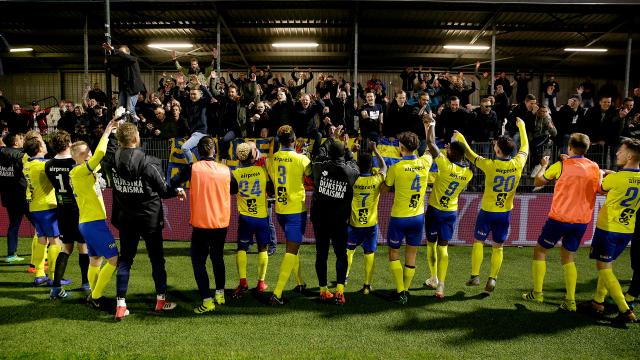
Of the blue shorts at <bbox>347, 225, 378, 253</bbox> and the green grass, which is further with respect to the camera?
the blue shorts at <bbox>347, 225, 378, 253</bbox>

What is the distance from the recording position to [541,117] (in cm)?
1104

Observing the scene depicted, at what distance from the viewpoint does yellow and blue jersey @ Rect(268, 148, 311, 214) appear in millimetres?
6008

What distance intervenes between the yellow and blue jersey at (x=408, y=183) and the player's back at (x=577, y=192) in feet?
5.83

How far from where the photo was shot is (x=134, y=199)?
5285mm

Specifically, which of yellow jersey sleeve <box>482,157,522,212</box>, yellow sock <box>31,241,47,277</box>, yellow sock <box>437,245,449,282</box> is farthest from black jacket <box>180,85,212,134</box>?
yellow jersey sleeve <box>482,157,522,212</box>

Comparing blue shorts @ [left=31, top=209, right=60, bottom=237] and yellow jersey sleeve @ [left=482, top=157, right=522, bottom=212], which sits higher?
yellow jersey sleeve @ [left=482, top=157, right=522, bottom=212]

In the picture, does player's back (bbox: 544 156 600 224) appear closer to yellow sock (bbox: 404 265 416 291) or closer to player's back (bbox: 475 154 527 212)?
player's back (bbox: 475 154 527 212)

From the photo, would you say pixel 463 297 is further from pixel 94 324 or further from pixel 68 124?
pixel 68 124

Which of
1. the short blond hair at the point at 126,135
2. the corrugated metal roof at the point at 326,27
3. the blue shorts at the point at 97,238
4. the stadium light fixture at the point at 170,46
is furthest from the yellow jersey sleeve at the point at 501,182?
the stadium light fixture at the point at 170,46

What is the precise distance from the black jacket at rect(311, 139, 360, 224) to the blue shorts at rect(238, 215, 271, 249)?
89 cm

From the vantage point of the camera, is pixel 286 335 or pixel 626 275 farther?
pixel 626 275

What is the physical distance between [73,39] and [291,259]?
17.2 metres

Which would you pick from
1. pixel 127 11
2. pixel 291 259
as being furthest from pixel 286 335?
pixel 127 11

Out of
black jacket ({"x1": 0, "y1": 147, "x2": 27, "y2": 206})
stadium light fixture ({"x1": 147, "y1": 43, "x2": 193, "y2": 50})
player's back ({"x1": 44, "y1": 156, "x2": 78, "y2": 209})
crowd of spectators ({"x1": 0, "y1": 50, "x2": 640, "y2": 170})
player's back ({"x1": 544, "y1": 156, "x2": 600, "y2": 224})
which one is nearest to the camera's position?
player's back ({"x1": 544, "y1": 156, "x2": 600, "y2": 224})
